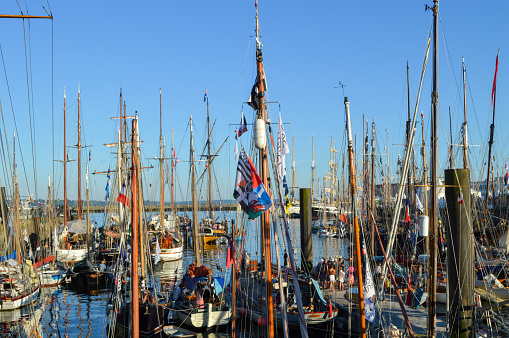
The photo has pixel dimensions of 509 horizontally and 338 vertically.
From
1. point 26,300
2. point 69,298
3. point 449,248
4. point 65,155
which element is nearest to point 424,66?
point 449,248

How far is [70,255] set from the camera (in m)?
51.2

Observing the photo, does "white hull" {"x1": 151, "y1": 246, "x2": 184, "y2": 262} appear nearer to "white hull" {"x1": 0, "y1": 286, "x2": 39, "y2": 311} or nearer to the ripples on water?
the ripples on water

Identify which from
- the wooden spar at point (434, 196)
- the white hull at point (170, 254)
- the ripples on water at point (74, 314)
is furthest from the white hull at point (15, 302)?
the wooden spar at point (434, 196)

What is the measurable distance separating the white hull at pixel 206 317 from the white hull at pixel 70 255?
28.4 metres

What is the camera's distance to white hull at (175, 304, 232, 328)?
25.4m

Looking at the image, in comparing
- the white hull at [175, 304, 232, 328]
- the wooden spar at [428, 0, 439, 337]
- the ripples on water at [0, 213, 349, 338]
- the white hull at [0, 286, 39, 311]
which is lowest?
the ripples on water at [0, 213, 349, 338]

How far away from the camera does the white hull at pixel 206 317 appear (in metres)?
25.4

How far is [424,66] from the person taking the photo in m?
15.5

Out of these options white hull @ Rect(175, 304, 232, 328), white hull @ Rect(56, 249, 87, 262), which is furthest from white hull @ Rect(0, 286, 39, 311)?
white hull @ Rect(56, 249, 87, 262)

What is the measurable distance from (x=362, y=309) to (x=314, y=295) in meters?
8.55

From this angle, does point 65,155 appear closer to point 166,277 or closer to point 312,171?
point 166,277

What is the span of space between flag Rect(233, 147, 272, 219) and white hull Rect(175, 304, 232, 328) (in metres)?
10.7

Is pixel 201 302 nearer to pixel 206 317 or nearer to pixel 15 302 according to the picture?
pixel 206 317

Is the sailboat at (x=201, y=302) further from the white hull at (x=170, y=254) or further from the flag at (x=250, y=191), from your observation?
the white hull at (x=170, y=254)
